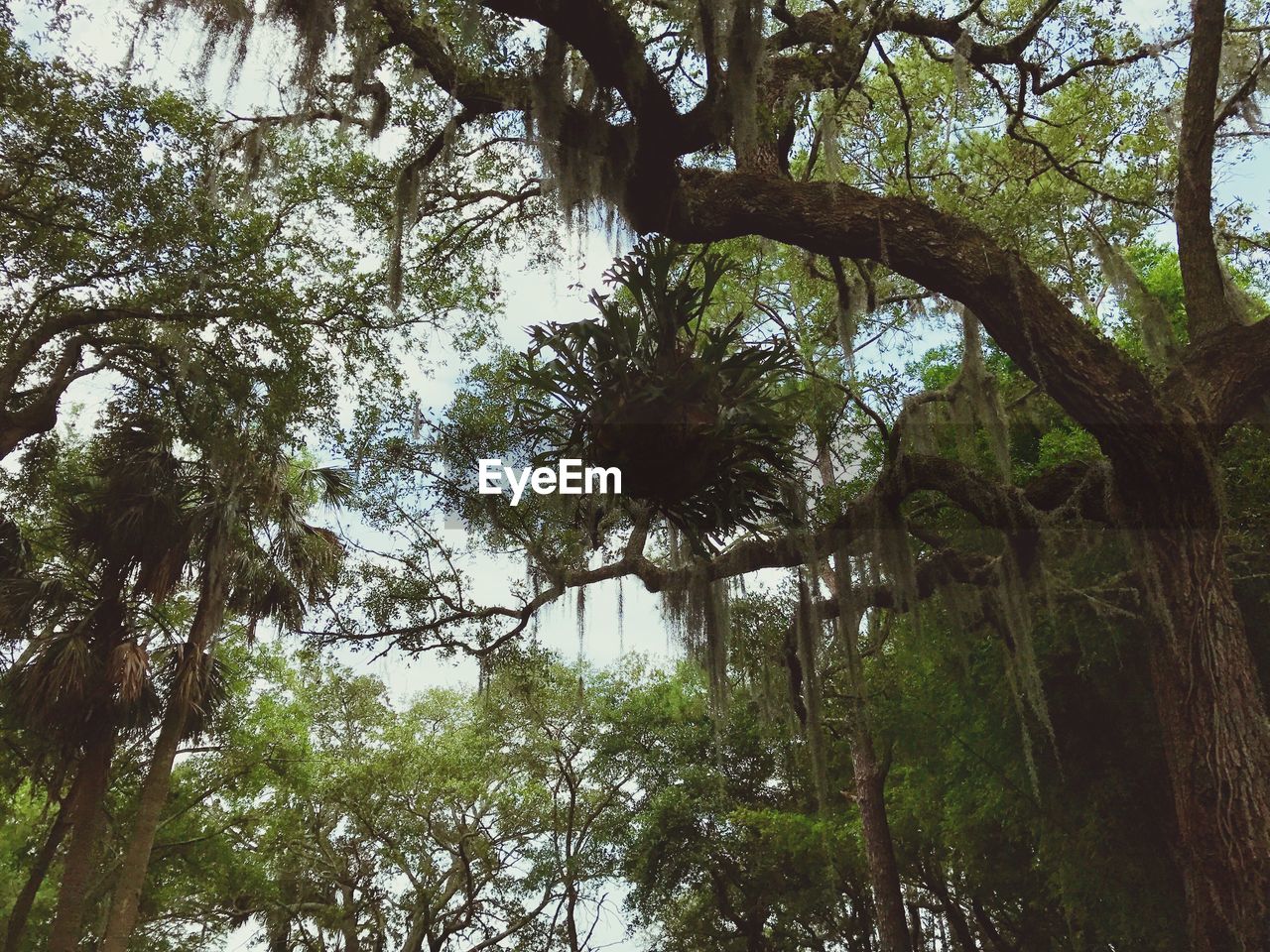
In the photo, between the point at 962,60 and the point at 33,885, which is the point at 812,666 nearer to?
the point at 962,60

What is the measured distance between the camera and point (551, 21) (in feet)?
11.6

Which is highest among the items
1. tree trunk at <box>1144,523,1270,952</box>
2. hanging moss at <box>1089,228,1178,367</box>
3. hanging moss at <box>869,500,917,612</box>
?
hanging moss at <box>1089,228,1178,367</box>

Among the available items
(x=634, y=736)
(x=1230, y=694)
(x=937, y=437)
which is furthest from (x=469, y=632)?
(x=634, y=736)

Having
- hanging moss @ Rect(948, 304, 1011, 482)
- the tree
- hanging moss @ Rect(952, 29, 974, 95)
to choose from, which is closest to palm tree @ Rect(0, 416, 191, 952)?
the tree

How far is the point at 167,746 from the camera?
21.7 ft

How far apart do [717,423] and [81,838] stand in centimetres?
618

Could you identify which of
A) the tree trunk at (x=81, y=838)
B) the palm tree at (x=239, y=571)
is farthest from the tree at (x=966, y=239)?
the tree trunk at (x=81, y=838)

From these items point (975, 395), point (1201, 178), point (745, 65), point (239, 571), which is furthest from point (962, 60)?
point (239, 571)

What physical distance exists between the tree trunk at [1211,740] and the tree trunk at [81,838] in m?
7.20

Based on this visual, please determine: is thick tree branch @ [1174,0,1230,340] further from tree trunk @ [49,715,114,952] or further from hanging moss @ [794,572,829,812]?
tree trunk @ [49,715,114,952]

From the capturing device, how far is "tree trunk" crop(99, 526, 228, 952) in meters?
6.18

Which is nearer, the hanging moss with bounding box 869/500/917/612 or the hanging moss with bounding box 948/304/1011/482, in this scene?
the hanging moss with bounding box 869/500/917/612

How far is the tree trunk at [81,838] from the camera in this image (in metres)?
5.99

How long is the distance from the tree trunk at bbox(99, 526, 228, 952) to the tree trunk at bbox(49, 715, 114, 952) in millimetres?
251
